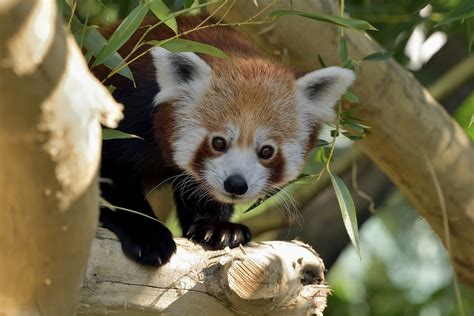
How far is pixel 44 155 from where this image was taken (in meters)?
1.51

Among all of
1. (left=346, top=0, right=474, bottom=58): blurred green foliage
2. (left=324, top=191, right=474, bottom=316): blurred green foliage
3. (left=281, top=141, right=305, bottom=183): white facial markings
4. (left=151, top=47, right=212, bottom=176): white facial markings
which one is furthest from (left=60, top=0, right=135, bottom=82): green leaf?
(left=324, top=191, right=474, bottom=316): blurred green foliage

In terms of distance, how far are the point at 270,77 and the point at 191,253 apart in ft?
3.09

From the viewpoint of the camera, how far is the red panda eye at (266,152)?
11.7 feet

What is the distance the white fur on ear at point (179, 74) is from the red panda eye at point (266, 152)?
33 cm

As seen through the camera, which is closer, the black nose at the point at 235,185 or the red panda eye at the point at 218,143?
the black nose at the point at 235,185

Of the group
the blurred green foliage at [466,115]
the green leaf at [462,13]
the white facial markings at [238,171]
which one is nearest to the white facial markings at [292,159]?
the white facial markings at [238,171]

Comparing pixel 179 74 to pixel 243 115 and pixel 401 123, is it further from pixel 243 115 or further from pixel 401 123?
pixel 401 123

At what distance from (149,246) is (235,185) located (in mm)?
595

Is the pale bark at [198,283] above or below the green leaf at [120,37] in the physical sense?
below

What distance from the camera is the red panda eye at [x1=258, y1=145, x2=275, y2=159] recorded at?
11.7 ft

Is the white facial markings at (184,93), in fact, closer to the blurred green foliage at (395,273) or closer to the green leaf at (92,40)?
the green leaf at (92,40)

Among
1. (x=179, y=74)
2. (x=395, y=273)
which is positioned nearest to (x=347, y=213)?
(x=179, y=74)

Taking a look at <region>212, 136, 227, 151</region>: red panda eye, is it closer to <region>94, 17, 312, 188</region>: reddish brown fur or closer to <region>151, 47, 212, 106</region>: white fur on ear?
<region>94, 17, 312, 188</region>: reddish brown fur

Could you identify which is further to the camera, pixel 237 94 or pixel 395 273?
pixel 395 273
